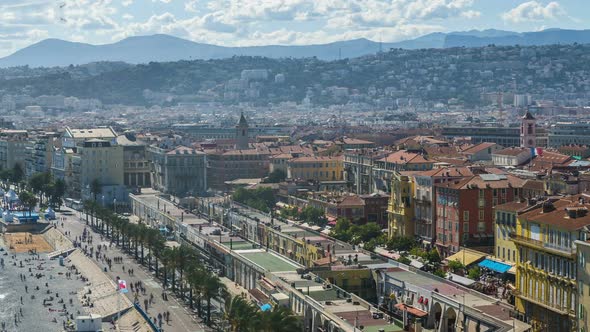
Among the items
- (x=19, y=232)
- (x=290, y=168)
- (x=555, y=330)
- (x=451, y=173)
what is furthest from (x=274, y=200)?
(x=555, y=330)

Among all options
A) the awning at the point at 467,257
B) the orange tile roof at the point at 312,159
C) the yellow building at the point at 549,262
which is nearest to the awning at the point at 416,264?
the awning at the point at 467,257

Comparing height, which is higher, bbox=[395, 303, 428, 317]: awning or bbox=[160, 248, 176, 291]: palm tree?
bbox=[395, 303, 428, 317]: awning

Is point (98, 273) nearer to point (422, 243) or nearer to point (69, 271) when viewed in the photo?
point (69, 271)

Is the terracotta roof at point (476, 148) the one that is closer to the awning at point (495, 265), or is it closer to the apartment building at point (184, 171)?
the apartment building at point (184, 171)

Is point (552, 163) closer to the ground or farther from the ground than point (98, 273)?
farther from the ground

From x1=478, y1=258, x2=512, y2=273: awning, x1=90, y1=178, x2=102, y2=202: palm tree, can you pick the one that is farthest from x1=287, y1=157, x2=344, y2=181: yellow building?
x1=478, y1=258, x2=512, y2=273: awning

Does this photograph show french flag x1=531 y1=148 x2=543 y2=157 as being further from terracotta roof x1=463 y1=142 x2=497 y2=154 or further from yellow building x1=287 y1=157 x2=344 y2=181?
yellow building x1=287 y1=157 x2=344 y2=181

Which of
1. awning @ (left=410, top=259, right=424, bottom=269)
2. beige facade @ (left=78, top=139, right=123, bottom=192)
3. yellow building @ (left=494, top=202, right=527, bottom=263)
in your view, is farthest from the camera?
beige facade @ (left=78, top=139, right=123, bottom=192)

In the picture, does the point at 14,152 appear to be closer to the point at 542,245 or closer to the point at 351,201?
the point at 351,201
